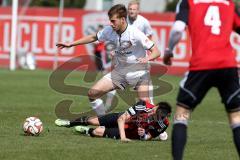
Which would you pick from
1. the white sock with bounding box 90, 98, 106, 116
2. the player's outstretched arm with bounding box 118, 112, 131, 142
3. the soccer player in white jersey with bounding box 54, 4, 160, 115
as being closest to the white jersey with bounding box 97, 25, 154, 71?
the soccer player in white jersey with bounding box 54, 4, 160, 115

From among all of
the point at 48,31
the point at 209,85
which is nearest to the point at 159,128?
the point at 209,85

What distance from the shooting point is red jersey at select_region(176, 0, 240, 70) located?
27.9 ft

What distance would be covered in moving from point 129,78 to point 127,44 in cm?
66

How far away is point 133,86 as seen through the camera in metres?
13.0

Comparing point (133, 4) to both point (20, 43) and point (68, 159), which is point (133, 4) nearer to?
point (68, 159)

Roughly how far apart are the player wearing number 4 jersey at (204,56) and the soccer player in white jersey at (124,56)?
3.44 meters

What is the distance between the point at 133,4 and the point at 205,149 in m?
5.04

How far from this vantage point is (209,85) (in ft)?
28.3

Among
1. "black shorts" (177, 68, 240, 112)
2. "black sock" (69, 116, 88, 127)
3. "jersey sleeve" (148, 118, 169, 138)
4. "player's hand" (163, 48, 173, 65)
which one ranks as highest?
"player's hand" (163, 48, 173, 65)

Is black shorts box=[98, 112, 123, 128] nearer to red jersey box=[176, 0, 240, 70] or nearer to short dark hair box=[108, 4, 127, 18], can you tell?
short dark hair box=[108, 4, 127, 18]

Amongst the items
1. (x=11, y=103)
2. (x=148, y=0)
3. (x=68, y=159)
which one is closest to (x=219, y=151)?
(x=68, y=159)

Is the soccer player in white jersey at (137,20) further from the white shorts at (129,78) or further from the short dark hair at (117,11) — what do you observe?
the short dark hair at (117,11)

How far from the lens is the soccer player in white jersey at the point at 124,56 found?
12273mm

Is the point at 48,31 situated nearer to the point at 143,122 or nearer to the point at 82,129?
the point at 82,129
